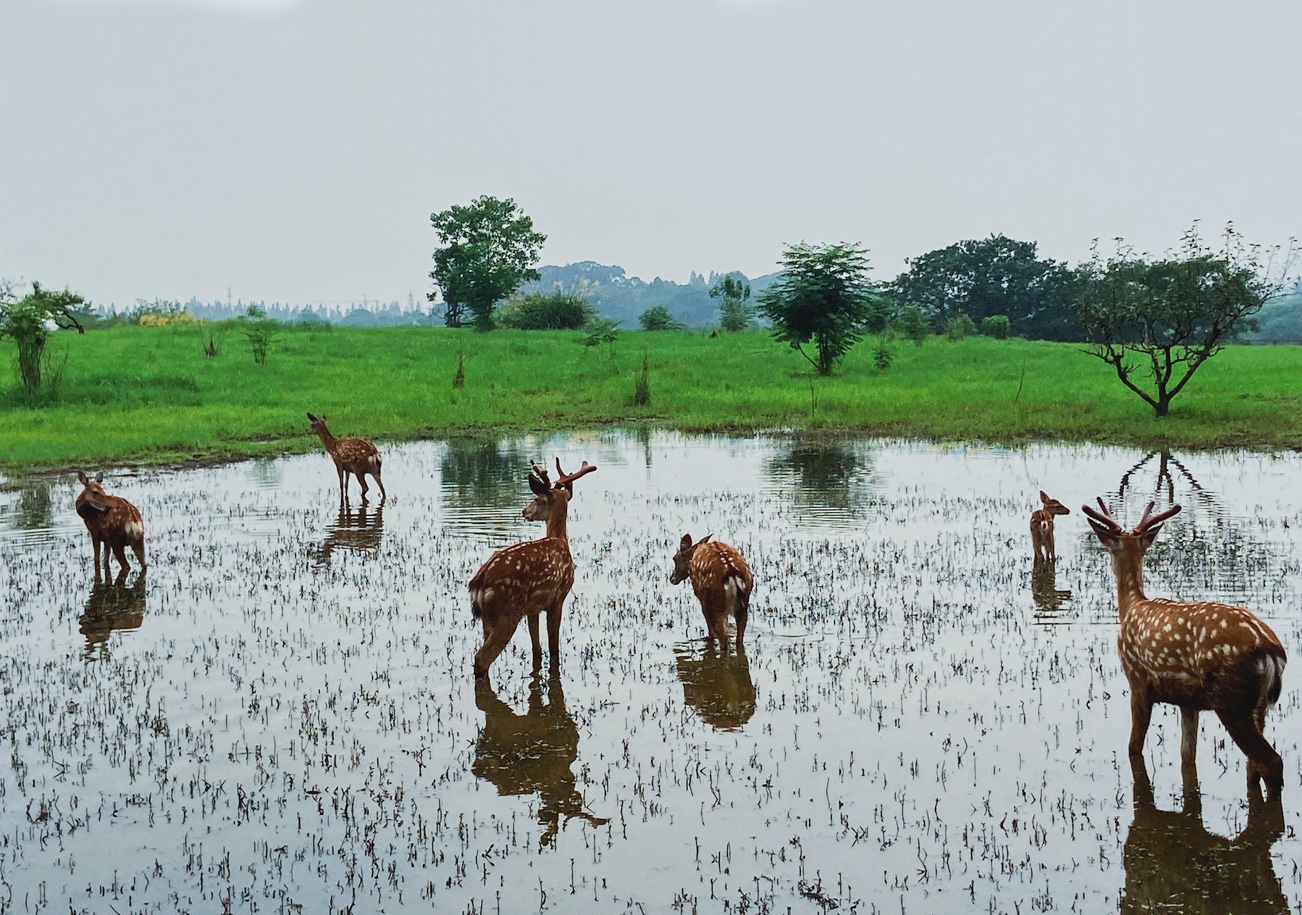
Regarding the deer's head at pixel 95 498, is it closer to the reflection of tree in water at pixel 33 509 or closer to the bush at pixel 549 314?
the reflection of tree in water at pixel 33 509

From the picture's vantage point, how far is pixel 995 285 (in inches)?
3836

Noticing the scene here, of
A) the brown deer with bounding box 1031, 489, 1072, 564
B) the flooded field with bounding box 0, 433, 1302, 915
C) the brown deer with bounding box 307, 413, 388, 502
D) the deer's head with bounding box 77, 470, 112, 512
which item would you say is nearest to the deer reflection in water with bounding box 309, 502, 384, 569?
the flooded field with bounding box 0, 433, 1302, 915

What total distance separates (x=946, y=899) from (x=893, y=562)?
27.6 feet

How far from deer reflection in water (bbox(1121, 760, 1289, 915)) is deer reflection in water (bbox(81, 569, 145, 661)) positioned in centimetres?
874

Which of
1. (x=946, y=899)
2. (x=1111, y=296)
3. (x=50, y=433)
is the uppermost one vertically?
(x=1111, y=296)

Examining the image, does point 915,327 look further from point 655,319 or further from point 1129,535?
point 1129,535

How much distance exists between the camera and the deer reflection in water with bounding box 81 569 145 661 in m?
11.8

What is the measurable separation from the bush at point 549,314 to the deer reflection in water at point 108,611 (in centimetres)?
6108

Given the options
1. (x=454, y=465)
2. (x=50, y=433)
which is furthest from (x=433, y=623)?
(x=50, y=433)

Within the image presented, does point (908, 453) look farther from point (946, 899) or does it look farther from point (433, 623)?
point (946, 899)

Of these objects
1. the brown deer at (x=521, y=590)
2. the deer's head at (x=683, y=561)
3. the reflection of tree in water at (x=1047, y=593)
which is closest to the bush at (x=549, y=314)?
the reflection of tree in water at (x=1047, y=593)

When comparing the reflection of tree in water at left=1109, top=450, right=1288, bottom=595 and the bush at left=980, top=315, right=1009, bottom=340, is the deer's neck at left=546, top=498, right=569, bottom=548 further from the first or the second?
the bush at left=980, top=315, right=1009, bottom=340

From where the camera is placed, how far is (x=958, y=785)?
8.05 m

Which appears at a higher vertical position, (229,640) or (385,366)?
(385,366)
